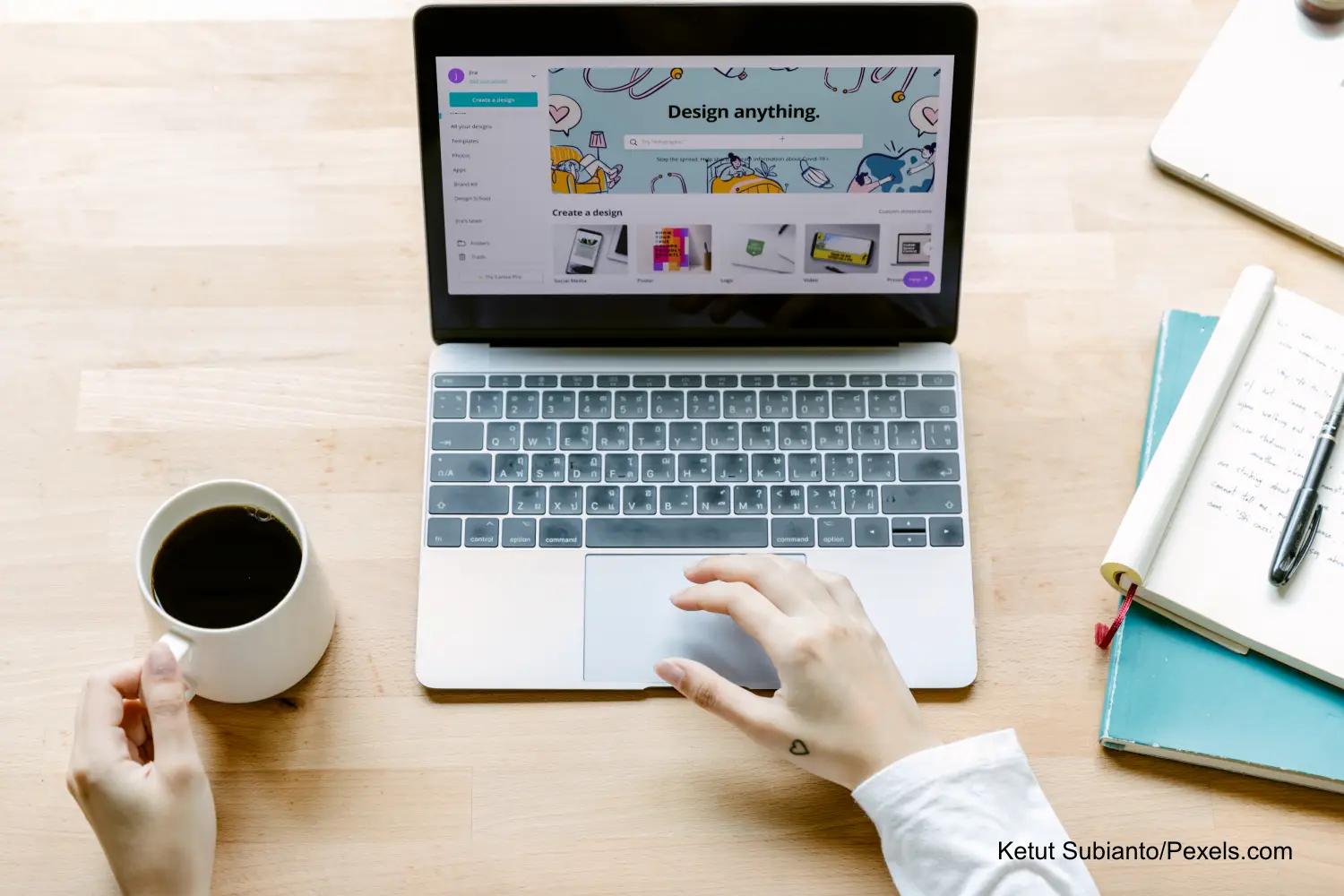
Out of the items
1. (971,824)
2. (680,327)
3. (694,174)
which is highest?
(694,174)

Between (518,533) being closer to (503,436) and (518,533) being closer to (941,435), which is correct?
(503,436)

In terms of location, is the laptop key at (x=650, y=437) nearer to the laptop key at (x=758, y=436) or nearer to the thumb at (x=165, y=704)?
the laptop key at (x=758, y=436)

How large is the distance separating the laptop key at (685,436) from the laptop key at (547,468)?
8cm

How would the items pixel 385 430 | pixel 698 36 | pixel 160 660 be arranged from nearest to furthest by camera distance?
pixel 160 660, pixel 698 36, pixel 385 430

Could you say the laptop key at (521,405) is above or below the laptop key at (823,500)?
above

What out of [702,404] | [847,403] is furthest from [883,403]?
[702,404]

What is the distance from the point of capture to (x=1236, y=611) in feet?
2.68

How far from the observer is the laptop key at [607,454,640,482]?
86 cm

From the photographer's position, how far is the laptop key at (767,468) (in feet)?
2.83

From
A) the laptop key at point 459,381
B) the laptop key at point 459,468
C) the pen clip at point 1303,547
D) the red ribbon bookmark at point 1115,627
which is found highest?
the laptop key at point 459,381

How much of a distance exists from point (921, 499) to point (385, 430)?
40 cm

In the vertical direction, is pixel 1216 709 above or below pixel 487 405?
below

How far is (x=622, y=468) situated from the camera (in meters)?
0.87

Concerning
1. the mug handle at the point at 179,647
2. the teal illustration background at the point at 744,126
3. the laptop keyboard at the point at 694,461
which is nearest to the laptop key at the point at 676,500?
the laptop keyboard at the point at 694,461
